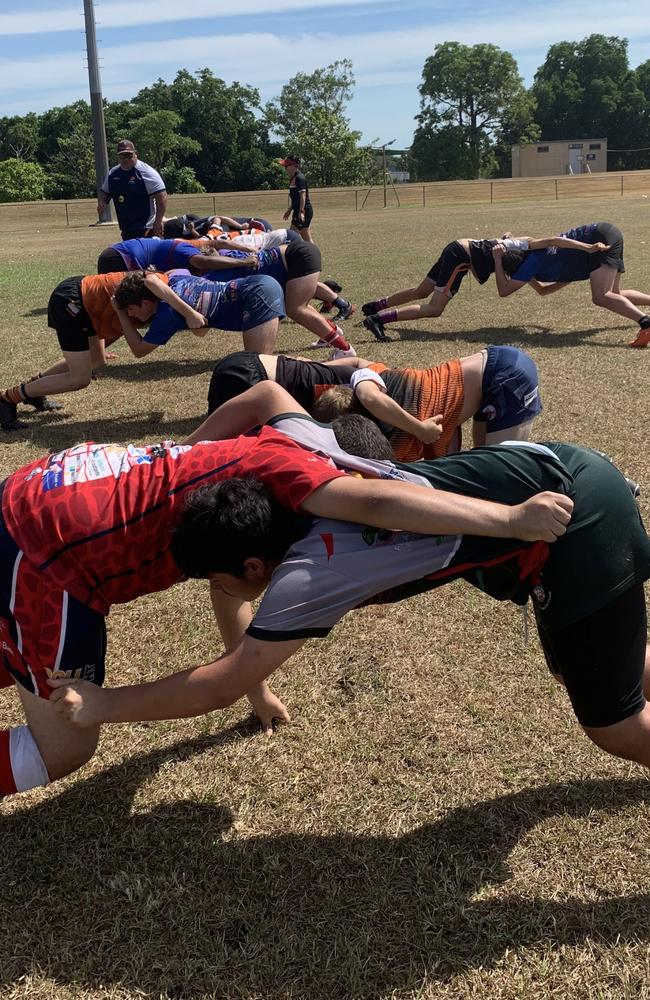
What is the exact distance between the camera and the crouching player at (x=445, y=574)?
2023 millimetres

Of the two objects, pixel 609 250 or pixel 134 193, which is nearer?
pixel 609 250

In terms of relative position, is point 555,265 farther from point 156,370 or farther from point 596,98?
point 596,98

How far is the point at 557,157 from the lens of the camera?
75625mm

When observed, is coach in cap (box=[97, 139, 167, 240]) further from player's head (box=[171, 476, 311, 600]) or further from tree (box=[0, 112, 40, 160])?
tree (box=[0, 112, 40, 160])

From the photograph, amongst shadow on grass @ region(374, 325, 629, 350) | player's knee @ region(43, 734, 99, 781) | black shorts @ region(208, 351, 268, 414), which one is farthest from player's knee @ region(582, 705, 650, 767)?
shadow on grass @ region(374, 325, 629, 350)

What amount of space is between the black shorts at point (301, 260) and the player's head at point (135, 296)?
2030 millimetres

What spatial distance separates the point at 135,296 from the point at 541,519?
15.0 feet

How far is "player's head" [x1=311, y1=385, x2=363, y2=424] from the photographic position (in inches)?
152

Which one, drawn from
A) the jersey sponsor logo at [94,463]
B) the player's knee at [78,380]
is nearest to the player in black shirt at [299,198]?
the player's knee at [78,380]

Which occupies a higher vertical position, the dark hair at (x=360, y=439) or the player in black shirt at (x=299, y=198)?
the player in black shirt at (x=299, y=198)

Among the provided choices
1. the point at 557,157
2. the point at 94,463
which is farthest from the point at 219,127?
the point at 94,463

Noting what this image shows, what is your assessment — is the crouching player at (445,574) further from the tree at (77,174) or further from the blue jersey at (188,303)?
the tree at (77,174)

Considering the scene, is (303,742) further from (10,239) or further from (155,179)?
(10,239)

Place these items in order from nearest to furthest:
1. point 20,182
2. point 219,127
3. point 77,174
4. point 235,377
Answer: point 235,377 → point 20,182 → point 77,174 → point 219,127
